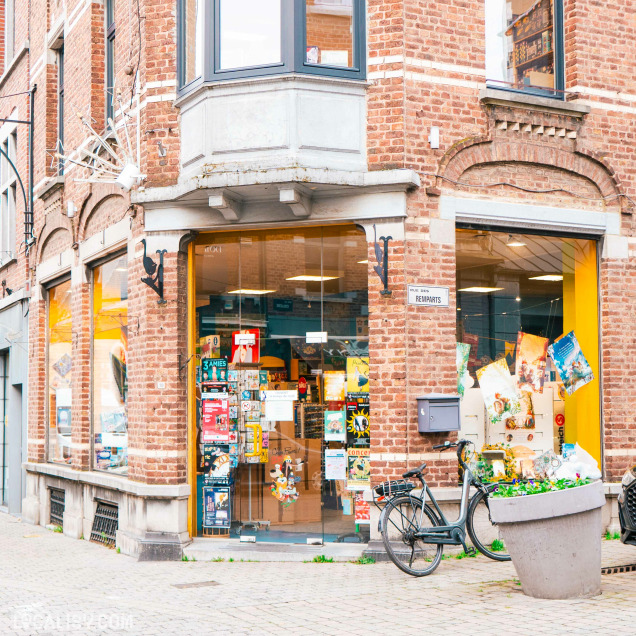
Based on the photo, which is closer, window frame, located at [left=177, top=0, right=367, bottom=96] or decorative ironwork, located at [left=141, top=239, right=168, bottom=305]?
window frame, located at [left=177, top=0, right=367, bottom=96]

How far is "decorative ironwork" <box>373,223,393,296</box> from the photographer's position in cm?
967

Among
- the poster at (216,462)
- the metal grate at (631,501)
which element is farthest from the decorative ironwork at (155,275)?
the metal grate at (631,501)

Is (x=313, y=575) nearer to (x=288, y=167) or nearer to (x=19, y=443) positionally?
(x=288, y=167)

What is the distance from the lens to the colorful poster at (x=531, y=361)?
10773mm

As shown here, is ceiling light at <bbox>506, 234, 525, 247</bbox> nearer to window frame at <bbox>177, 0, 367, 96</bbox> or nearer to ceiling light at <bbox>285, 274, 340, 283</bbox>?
ceiling light at <bbox>285, 274, 340, 283</bbox>

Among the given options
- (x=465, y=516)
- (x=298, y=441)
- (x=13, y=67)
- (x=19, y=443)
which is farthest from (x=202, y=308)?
(x=13, y=67)

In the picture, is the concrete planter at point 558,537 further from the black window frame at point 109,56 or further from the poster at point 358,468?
the black window frame at point 109,56

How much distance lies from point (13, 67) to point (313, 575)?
1269 cm

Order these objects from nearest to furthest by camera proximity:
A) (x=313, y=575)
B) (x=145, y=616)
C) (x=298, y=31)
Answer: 1. (x=145, y=616)
2. (x=313, y=575)
3. (x=298, y=31)

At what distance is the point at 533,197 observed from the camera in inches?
416

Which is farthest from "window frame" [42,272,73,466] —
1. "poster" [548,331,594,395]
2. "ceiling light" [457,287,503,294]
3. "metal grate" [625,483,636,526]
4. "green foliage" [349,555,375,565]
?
"metal grate" [625,483,636,526]

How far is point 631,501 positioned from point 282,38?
602cm

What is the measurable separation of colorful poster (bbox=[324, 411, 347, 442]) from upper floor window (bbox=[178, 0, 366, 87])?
3.82m

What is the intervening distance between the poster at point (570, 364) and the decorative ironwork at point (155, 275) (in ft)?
15.7
